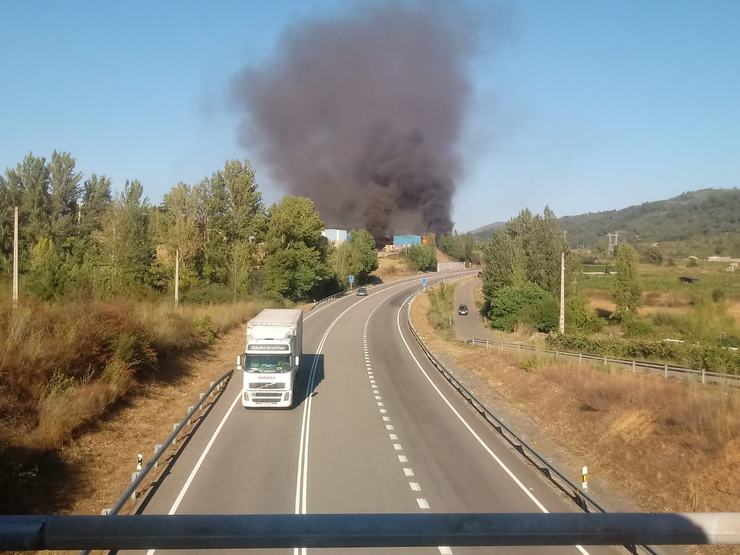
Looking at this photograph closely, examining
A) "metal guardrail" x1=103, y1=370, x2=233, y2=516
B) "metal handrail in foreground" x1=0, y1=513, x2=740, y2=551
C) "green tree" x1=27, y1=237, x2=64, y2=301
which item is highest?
"green tree" x1=27, y1=237, x2=64, y2=301

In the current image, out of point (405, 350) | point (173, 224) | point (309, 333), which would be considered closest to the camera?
point (405, 350)

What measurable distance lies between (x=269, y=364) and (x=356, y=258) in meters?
60.0

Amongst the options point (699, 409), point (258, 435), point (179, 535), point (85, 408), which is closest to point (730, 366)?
point (699, 409)

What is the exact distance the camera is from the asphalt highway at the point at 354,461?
1098 centimetres

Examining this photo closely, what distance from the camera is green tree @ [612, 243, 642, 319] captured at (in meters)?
46.0

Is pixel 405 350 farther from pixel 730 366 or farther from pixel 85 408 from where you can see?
pixel 85 408

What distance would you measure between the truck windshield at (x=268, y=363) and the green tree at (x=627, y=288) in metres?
33.3

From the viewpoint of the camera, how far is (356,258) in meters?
79.3

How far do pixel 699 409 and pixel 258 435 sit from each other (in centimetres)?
1112

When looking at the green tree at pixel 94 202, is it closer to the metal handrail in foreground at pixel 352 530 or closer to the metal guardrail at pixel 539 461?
the metal guardrail at pixel 539 461

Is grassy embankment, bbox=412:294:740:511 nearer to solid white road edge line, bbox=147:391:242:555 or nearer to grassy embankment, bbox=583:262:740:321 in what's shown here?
solid white road edge line, bbox=147:391:242:555

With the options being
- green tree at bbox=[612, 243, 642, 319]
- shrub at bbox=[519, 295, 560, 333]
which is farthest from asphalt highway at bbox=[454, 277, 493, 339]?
green tree at bbox=[612, 243, 642, 319]

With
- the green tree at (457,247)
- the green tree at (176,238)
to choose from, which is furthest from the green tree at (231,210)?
the green tree at (457,247)

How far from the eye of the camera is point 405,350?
3638cm
